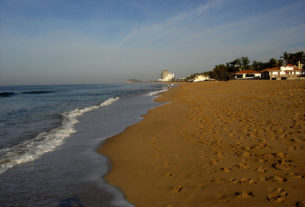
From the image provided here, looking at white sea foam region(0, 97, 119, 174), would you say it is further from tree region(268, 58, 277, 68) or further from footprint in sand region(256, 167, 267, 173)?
tree region(268, 58, 277, 68)

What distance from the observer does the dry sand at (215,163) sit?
141 inches

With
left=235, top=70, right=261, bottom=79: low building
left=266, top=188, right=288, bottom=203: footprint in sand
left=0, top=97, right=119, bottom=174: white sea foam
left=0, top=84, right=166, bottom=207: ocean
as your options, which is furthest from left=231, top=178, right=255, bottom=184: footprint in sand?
left=235, top=70, right=261, bottom=79: low building

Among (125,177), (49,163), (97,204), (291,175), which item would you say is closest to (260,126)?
(291,175)

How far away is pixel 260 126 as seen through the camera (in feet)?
24.6

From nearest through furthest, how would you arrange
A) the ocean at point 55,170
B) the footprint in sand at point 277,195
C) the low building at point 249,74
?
the footprint in sand at point 277,195
the ocean at point 55,170
the low building at point 249,74

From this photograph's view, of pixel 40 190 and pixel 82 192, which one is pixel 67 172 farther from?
pixel 82 192

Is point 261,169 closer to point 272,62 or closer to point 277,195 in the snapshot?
point 277,195

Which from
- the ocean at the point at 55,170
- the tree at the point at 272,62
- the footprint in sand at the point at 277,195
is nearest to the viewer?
the footprint in sand at the point at 277,195

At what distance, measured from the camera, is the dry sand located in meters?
3.58

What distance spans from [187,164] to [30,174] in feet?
12.8

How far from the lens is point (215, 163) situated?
4.93 meters

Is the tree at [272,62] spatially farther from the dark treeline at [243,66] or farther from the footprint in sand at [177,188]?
the footprint in sand at [177,188]

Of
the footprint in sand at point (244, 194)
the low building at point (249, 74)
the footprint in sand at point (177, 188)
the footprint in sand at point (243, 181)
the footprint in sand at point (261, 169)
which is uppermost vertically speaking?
the low building at point (249, 74)

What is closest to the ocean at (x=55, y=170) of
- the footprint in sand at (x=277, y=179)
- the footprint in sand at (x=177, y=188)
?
the footprint in sand at (x=177, y=188)
